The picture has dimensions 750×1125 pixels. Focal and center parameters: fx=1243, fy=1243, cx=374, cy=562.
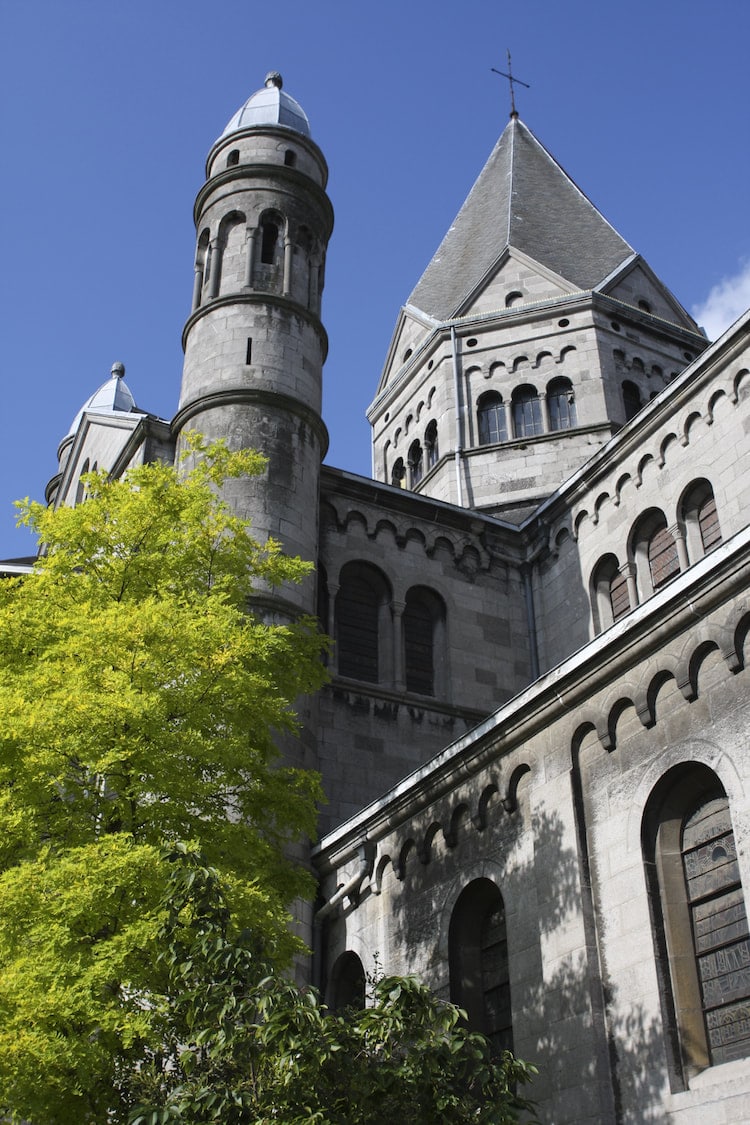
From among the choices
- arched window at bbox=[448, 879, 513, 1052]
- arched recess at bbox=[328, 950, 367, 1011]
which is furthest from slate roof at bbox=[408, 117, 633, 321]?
arched window at bbox=[448, 879, 513, 1052]

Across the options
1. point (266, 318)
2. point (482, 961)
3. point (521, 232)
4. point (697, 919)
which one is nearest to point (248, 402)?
point (266, 318)

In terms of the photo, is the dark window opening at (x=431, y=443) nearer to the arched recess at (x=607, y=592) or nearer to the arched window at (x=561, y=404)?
the arched window at (x=561, y=404)

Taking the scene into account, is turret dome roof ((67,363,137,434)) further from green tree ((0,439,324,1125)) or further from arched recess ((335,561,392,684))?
green tree ((0,439,324,1125))

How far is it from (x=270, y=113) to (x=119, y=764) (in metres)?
18.3

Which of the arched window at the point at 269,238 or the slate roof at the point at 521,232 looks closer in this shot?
the arched window at the point at 269,238

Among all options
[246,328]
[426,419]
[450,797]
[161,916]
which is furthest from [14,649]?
[426,419]

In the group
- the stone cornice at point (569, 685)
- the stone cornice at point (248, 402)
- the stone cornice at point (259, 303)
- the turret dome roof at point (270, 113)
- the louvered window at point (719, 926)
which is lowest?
the louvered window at point (719, 926)

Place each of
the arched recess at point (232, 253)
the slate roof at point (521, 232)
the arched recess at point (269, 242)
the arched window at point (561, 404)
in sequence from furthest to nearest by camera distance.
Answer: the slate roof at point (521, 232), the arched window at point (561, 404), the arched recess at point (269, 242), the arched recess at point (232, 253)

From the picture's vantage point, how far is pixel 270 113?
26297 millimetres

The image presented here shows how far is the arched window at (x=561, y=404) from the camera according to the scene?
101 ft

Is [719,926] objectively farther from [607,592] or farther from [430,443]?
[430,443]

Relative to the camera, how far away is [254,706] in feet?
42.0

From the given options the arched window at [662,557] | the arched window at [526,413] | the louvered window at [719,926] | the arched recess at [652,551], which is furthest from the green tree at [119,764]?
the arched window at [526,413]

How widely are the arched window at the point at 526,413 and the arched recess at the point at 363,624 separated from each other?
8814 mm
